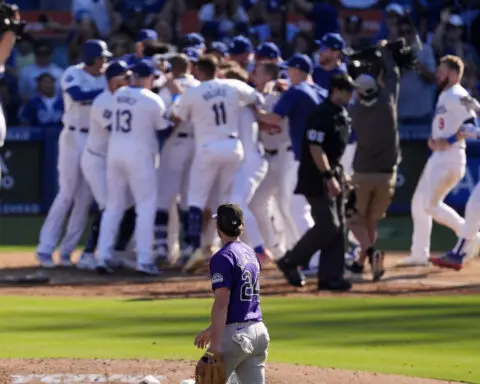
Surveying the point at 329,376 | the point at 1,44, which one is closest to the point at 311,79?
the point at 1,44

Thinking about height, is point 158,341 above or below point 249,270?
below

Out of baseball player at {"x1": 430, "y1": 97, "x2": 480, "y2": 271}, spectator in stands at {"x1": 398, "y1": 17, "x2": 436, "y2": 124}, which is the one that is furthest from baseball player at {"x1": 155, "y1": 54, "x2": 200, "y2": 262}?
spectator in stands at {"x1": 398, "y1": 17, "x2": 436, "y2": 124}

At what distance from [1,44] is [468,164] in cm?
1089

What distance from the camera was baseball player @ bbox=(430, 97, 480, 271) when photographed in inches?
582

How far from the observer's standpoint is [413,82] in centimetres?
2195

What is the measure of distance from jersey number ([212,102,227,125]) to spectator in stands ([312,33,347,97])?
1064 mm

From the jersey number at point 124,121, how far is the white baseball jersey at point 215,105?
530 millimetres

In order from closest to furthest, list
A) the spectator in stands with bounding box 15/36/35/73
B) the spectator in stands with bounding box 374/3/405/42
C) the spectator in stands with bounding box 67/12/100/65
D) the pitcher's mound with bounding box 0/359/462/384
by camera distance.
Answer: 1. the pitcher's mound with bounding box 0/359/462/384
2. the spectator in stands with bounding box 374/3/405/42
3. the spectator in stands with bounding box 67/12/100/65
4. the spectator in stands with bounding box 15/36/35/73

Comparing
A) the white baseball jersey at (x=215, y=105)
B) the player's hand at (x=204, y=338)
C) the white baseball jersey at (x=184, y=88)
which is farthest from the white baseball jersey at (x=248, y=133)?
the player's hand at (x=204, y=338)

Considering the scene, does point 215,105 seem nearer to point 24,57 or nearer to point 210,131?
point 210,131

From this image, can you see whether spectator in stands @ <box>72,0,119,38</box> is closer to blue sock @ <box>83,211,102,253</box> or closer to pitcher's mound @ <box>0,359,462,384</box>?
blue sock @ <box>83,211,102,253</box>

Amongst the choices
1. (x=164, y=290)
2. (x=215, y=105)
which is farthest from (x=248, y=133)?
(x=164, y=290)

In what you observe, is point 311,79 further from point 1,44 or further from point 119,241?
point 1,44

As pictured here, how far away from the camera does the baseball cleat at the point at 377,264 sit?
14.5 metres
